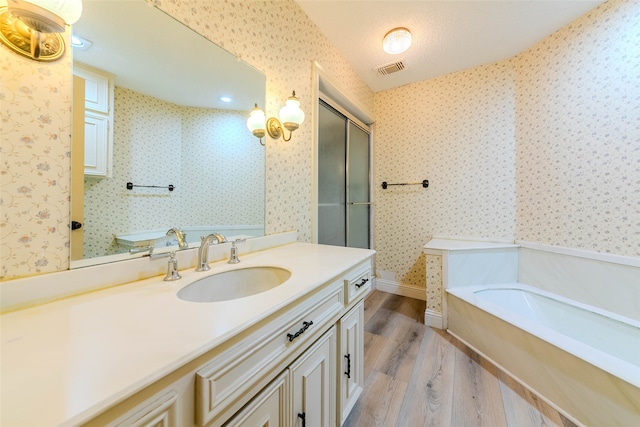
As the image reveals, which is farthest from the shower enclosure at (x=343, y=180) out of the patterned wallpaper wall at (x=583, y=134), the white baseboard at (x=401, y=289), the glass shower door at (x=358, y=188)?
the patterned wallpaper wall at (x=583, y=134)

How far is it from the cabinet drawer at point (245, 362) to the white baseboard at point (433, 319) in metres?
1.77

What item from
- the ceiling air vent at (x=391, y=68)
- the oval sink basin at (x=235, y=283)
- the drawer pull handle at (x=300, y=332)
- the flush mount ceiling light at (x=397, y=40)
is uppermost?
the ceiling air vent at (x=391, y=68)

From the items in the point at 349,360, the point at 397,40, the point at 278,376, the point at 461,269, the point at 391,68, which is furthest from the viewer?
the point at 391,68

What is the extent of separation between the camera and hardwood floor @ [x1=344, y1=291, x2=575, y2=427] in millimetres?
1226

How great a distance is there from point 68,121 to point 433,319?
2.67m

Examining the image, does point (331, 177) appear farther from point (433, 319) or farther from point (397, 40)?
point (433, 319)

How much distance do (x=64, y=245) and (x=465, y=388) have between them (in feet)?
6.89

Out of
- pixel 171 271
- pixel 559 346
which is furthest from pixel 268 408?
pixel 559 346

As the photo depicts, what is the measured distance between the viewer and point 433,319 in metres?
2.14

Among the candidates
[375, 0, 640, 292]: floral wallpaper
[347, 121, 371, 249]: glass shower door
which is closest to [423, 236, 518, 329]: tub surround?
[375, 0, 640, 292]: floral wallpaper

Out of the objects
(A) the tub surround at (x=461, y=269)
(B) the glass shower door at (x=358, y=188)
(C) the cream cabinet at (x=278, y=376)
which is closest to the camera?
(C) the cream cabinet at (x=278, y=376)

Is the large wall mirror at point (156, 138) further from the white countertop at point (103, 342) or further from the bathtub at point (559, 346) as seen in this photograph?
the bathtub at point (559, 346)

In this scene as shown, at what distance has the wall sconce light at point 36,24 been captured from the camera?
59cm

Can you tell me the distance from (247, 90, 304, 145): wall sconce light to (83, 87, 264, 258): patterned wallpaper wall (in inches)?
2.1
